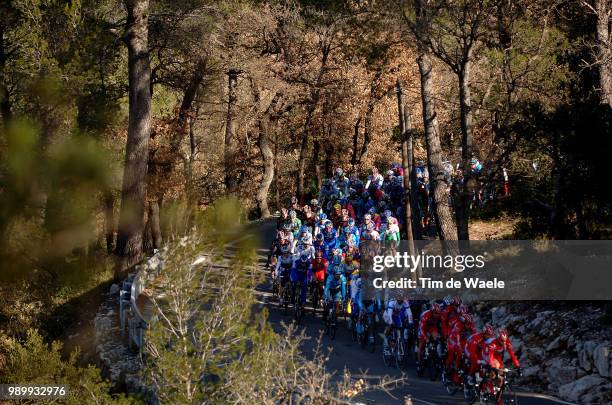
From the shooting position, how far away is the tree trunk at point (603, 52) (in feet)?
68.9

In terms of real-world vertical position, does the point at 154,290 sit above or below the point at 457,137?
below

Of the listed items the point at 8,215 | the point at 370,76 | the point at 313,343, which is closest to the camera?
the point at 8,215

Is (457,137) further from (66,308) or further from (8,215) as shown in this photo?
(8,215)

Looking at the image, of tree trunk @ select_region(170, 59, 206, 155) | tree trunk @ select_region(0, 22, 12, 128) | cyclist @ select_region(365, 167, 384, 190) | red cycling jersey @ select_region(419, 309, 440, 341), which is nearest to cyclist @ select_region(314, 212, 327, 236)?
cyclist @ select_region(365, 167, 384, 190)

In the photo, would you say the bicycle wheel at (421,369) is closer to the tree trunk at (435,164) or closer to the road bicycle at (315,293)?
the road bicycle at (315,293)

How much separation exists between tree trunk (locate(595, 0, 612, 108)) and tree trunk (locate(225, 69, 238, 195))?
2026 cm

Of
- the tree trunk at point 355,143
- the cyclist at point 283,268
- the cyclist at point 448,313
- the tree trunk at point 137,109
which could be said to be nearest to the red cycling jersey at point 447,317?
the cyclist at point 448,313

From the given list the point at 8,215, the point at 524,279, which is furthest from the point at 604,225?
the point at 8,215

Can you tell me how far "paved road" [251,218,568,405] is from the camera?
620 inches

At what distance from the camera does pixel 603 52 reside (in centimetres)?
2133

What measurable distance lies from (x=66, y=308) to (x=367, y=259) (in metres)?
7.88

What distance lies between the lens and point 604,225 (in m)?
20.5

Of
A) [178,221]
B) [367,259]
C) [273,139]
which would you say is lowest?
[367,259]

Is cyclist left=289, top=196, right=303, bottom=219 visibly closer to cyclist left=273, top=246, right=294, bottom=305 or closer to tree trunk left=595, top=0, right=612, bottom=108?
cyclist left=273, top=246, right=294, bottom=305
